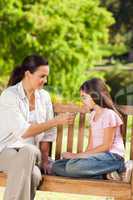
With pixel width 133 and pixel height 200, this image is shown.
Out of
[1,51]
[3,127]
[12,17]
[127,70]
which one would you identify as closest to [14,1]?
[12,17]

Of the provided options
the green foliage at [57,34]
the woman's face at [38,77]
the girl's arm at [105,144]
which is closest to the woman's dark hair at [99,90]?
the girl's arm at [105,144]

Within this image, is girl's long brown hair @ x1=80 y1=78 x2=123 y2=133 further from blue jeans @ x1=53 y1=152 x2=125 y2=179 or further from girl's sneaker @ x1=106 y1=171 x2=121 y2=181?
girl's sneaker @ x1=106 y1=171 x2=121 y2=181

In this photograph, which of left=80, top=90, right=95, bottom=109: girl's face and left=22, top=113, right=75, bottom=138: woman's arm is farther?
left=80, top=90, right=95, bottom=109: girl's face

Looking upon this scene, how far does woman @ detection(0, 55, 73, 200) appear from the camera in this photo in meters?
4.85

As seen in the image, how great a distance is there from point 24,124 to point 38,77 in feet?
1.25

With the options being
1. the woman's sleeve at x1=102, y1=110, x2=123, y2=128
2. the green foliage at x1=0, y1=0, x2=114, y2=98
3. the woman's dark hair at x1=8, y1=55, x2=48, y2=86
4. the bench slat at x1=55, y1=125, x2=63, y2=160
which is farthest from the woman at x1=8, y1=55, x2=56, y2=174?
the green foliage at x1=0, y1=0, x2=114, y2=98

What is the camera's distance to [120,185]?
492cm

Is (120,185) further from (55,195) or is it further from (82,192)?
(55,195)

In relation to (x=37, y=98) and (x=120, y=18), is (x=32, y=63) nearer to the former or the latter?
(x=37, y=98)

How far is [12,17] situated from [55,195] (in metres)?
14.8

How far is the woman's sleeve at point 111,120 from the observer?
5051 mm

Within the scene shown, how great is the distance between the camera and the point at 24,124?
4957 mm

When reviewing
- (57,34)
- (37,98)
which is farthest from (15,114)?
(57,34)

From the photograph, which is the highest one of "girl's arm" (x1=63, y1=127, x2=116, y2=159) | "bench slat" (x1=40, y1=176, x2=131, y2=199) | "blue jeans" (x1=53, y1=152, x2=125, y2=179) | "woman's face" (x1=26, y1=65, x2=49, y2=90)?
"woman's face" (x1=26, y1=65, x2=49, y2=90)
